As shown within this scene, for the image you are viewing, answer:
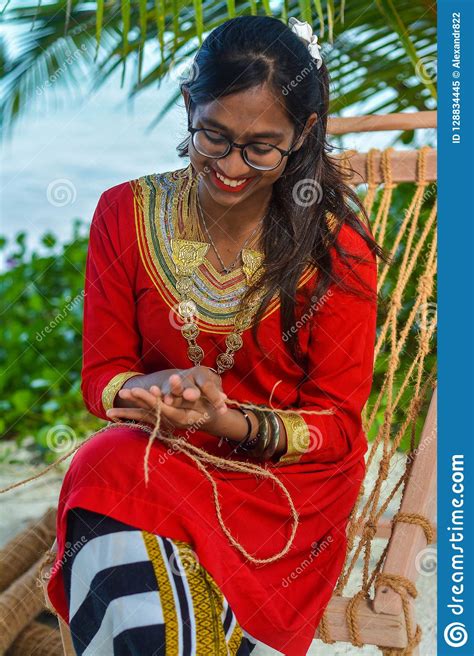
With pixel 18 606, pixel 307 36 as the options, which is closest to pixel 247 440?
pixel 307 36

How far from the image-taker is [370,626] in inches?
74.1

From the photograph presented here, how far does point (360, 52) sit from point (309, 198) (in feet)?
5.74

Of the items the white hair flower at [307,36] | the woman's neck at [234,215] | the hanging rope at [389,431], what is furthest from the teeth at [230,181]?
the hanging rope at [389,431]

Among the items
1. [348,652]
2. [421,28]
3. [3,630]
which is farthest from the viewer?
[421,28]

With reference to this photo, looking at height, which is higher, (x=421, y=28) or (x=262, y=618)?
(x=421, y=28)

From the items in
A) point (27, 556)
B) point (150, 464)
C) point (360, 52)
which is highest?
point (360, 52)

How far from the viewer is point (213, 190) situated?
1862 millimetres

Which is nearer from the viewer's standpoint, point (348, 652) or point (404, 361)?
point (348, 652)

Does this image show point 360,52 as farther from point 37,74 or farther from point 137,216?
point 137,216

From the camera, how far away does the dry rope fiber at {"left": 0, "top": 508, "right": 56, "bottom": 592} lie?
8.79 feet

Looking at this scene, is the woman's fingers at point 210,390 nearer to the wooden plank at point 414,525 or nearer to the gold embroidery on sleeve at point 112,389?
the gold embroidery on sleeve at point 112,389

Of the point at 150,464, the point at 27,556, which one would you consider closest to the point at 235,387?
the point at 150,464

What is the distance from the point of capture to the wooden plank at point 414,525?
1.91 meters

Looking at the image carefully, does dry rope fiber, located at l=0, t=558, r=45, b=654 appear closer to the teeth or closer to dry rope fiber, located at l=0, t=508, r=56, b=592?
dry rope fiber, located at l=0, t=508, r=56, b=592
